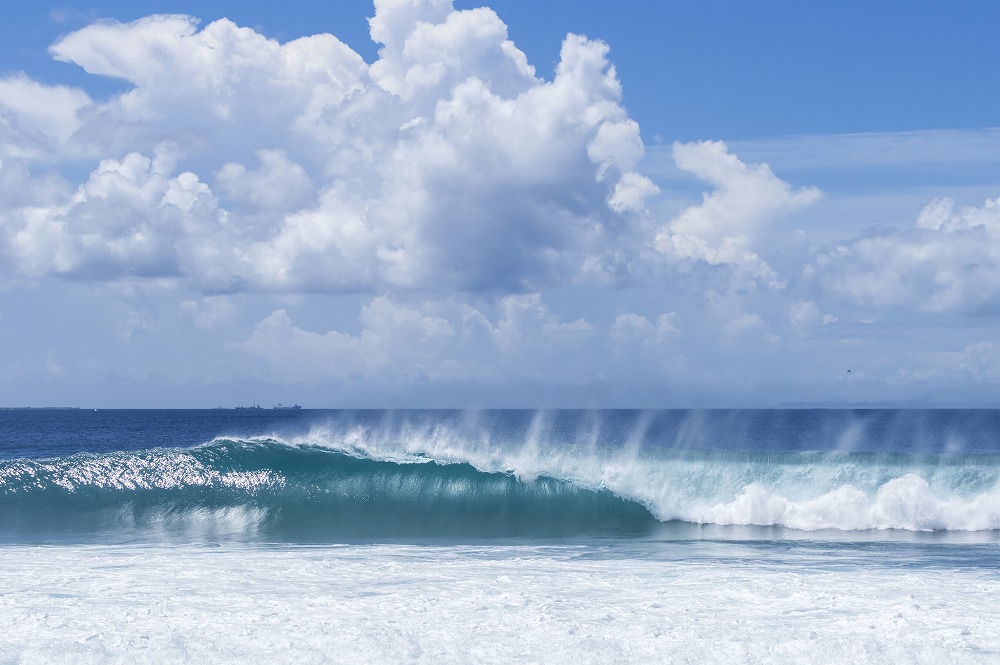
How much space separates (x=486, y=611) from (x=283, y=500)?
11.7 metres

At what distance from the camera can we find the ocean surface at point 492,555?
857 cm

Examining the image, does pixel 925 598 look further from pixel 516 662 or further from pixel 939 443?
pixel 939 443

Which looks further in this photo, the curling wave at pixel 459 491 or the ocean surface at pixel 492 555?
the curling wave at pixel 459 491

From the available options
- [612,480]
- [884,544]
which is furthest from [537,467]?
[884,544]

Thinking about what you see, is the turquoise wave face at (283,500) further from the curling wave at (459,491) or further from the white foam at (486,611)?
the white foam at (486,611)

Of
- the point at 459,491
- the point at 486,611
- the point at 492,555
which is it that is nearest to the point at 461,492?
the point at 459,491

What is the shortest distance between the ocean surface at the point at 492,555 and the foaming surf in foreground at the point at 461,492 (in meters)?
0.06

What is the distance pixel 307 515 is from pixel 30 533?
18.1ft

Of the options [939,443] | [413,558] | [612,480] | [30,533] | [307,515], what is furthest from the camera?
[939,443]

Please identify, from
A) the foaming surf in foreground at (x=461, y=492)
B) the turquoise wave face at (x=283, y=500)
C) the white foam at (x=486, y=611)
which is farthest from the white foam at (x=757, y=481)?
the white foam at (x=486, y=611)

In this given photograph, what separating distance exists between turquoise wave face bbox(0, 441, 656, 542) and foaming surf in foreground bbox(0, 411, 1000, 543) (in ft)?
0.16

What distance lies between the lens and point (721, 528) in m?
18.1

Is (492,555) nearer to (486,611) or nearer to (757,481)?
(486,611)

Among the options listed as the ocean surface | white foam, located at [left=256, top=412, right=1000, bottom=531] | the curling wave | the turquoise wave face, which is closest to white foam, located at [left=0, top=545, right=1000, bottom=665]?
the ocean surface
